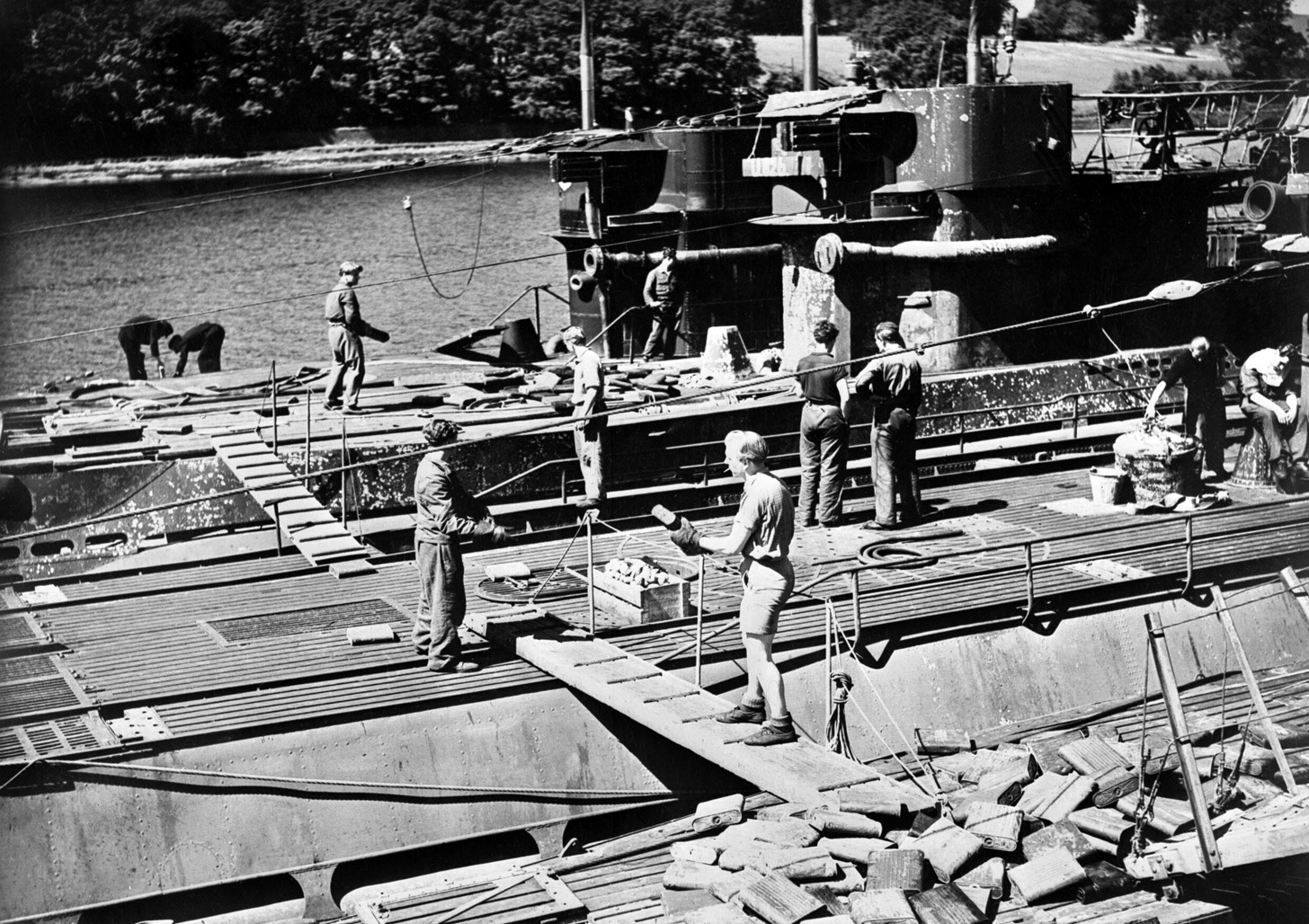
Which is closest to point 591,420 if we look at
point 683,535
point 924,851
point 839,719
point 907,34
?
point 839,719

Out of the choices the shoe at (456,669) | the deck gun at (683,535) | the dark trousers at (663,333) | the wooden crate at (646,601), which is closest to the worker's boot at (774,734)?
the deck gun at (683,535)

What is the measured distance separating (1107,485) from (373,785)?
8.76 metres

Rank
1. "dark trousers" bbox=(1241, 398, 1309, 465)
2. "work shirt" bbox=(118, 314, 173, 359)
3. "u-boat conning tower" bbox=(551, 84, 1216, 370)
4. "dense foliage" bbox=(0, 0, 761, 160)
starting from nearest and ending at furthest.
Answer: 1. "dark trousers" bbox=(1241, 398, 1309, 465)
2. "u-boat conning tower" bbox=(551, 84, 1216, 370)
3. "work shirt" bbox=(118, 314, 173, 359)
4. "dense foliage" bbox=(0, 0, 761, 160)

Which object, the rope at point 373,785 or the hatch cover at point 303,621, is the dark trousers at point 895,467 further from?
the hatch cover at point 303,621

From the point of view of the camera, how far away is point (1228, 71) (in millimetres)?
30156

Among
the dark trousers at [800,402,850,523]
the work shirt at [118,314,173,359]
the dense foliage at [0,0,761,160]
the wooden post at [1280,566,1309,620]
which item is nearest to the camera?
the wooden post at [1280,566,1309,620]

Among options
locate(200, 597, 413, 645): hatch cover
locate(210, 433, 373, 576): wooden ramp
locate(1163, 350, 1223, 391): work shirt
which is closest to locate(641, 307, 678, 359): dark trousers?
locate(210, 433, 373, 576): wooden ramp

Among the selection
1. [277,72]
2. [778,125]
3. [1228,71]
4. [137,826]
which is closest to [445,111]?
[277,72]

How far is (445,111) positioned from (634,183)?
29823 mm

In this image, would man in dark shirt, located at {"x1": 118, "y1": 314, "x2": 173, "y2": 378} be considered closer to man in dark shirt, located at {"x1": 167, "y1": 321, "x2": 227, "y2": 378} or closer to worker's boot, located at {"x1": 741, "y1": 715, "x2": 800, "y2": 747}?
man in dark shirt, located at {"x1": 167, "y1": 321, "x2": 227, "y2": 378}

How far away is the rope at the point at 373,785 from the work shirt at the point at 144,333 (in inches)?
653

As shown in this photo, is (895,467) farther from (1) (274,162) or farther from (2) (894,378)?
(1) (274,162)

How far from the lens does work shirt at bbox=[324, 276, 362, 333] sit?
18219 millimetres

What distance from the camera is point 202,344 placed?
27.1m
